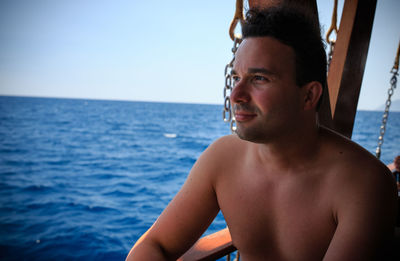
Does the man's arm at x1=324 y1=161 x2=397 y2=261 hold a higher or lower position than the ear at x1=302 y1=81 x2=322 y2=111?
lower

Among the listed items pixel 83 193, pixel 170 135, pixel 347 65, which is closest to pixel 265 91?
pixel 347 65

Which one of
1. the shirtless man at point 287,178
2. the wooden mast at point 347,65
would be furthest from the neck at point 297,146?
the wooden mast at point 347,65

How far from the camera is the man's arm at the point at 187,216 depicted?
127cm

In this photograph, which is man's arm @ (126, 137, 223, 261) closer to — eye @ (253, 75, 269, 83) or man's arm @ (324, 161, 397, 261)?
eye @ (253, 75, 269, 83)

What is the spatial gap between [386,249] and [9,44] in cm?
8970

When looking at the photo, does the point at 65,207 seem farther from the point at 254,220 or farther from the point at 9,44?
the point at 9,44

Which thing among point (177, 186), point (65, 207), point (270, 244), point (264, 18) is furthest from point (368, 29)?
point (177, 186)

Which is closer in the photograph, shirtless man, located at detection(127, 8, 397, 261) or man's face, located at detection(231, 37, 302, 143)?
shirtless man, located at detection(127, 8, 397, 261)

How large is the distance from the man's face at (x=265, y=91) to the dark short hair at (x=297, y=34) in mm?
31

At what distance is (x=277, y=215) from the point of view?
118cm

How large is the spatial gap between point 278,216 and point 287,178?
0.17 m

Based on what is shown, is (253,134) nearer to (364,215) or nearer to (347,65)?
(364,215)

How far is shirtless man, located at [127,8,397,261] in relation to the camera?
99cm

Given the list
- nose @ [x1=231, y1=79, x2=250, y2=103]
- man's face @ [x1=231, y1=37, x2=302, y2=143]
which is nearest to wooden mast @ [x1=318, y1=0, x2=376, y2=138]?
man's face @ [x1=231, y1=37, x2=302, y2=143]
